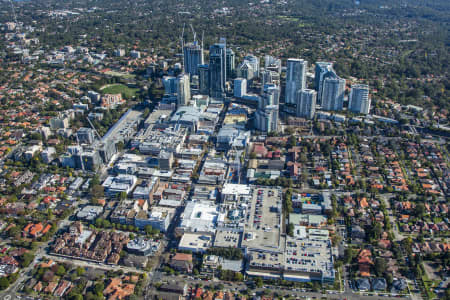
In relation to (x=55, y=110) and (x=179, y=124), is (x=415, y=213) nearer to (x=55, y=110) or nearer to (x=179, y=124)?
(x=179, y=124)

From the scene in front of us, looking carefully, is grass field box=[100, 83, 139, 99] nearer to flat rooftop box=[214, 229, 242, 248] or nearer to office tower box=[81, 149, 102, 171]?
office tower box=[81, 149, 102, 171]

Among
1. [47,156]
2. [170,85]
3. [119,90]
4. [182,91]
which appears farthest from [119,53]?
[47,156]

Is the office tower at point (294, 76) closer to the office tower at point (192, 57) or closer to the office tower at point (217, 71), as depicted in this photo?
the office tower at point (217, 71)

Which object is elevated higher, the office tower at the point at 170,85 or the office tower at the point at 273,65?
the office tower at the point at 273,65

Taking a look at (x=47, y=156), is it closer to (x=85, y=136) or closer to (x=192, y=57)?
(x=85, y=136)

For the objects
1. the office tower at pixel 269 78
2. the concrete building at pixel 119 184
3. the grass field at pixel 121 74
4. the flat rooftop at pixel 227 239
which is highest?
the office tower at pixel 269 78

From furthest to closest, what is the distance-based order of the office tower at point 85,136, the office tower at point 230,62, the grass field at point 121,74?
the grass field at point 121,74 < the office tower at point 230,62 < the office tower at point 85,136

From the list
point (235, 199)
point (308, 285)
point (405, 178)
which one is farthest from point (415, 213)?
point (235, 199)

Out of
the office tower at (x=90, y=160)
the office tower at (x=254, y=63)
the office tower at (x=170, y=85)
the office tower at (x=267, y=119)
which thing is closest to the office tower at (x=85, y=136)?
the office tower at (x=90, y=160)
